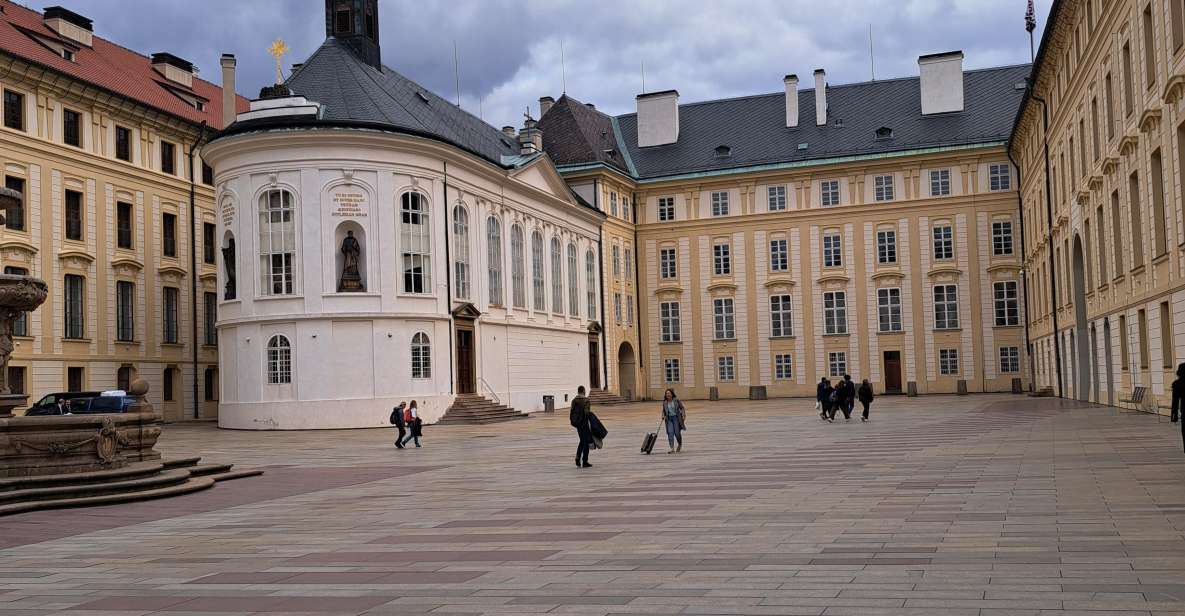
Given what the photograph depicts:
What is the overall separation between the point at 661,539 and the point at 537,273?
45.6 meters

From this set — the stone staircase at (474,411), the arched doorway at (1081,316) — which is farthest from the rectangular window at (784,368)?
the arched doorway at (1081,316)

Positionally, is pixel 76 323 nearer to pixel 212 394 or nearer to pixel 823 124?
pixel 212 394

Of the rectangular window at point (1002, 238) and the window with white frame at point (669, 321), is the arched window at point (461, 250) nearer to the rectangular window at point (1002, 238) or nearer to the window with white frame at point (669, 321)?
the window with white frame at point (669, 321)

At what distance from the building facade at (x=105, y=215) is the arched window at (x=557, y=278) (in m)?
16.6

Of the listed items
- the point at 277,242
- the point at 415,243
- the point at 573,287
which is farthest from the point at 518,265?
the point at 277,242

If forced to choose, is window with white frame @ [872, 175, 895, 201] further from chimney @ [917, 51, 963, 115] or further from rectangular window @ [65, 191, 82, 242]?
rectangular window @ [65, 191, 82, 242]

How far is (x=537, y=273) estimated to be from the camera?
56.8 meters

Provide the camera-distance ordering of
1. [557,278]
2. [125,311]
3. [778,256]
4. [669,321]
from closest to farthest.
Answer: [125,311] < [557,278] < [778,256] < [669,321]

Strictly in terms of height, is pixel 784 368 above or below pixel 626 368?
below

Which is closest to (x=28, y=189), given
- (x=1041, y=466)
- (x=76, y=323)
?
(x=76, y=323)

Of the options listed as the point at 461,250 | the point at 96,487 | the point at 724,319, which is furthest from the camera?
the point at 724,319

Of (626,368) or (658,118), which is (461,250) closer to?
(626,368)

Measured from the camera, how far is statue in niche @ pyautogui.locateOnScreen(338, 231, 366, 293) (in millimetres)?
43438

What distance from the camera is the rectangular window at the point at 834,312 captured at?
66625mm
